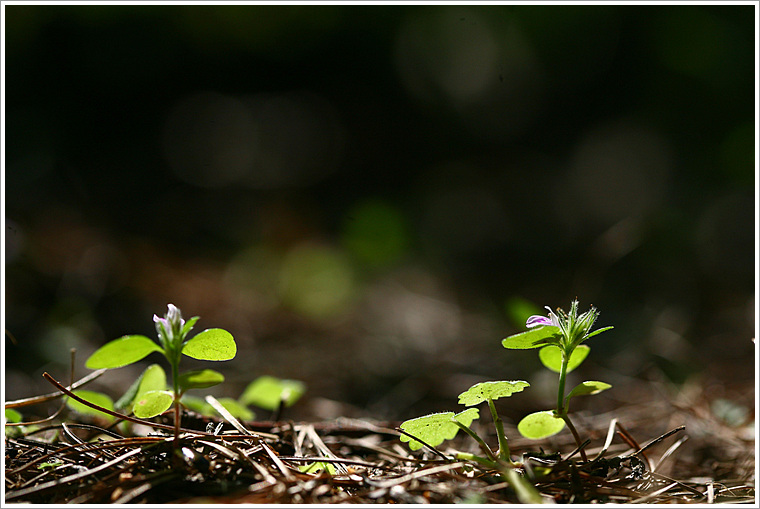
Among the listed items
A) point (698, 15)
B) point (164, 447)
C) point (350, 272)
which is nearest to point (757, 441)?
point (164, 447)

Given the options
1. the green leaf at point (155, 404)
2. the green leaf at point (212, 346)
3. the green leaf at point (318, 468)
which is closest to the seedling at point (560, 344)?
the green leaf at point (318, 468)

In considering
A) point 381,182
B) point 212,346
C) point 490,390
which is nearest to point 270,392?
point 212,346

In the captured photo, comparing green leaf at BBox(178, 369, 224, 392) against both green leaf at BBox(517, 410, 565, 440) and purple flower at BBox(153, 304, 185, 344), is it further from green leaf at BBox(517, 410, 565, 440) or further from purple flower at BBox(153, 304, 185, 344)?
green leaf at BBox(517, 410, 565, 440)

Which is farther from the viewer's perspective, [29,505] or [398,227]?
[398,227]

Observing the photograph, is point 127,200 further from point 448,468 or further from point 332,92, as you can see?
point 448,468

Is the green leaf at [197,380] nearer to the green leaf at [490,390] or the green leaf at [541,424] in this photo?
the green leaf at [490,390]

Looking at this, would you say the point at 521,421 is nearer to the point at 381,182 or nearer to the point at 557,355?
the point at 557,355
